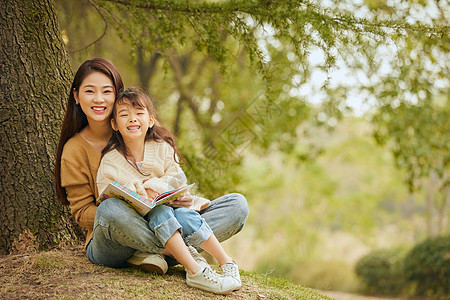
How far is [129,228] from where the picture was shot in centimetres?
231

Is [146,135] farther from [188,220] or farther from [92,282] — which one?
[92,282]

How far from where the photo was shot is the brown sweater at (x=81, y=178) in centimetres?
256

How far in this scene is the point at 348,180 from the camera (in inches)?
746

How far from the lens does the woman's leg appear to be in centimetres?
230

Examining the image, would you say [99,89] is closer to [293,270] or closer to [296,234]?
[293,270]

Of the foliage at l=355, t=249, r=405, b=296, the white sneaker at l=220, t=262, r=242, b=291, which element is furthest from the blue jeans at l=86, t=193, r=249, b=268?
the foliage at l=355, t=249, r=405, b=296

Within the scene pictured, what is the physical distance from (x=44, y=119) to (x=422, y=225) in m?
16.2

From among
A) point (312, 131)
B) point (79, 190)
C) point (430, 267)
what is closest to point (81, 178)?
point (79, 190)

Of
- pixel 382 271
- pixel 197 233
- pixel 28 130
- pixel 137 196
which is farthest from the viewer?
pixel 382 271

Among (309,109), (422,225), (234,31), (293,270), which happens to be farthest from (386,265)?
(234,31)

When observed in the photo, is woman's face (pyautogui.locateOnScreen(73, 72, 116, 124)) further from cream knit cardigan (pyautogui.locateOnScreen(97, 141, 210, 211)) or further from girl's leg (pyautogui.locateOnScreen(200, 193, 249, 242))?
girl's leg (pyautogui.locateOnScreen(200, 193, 249, 242))

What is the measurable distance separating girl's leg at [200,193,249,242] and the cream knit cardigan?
0.26ft

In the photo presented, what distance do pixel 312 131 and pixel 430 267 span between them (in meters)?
4.20

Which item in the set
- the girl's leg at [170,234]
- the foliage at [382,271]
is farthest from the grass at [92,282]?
the foliage at [382,271]
